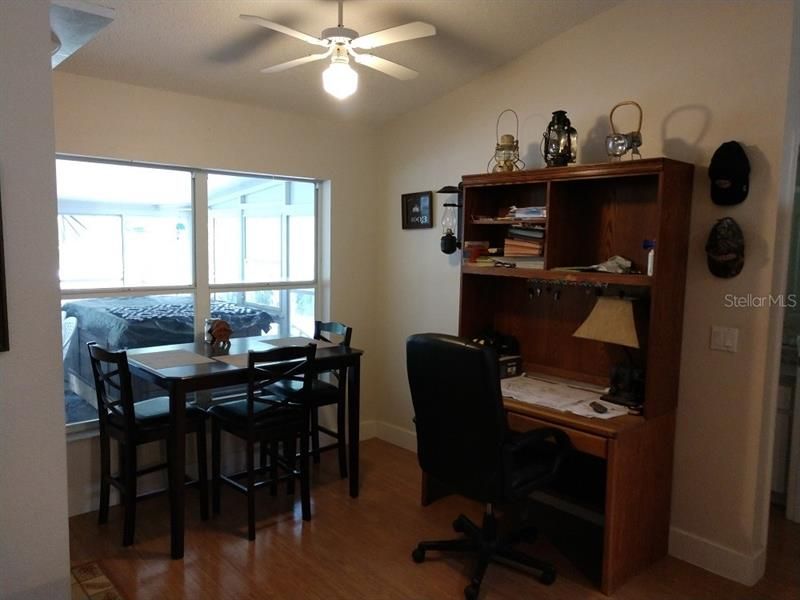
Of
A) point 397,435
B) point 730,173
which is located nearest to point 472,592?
point 397,435

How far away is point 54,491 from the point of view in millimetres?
1861

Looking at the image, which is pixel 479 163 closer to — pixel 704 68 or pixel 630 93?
pixel 630 93

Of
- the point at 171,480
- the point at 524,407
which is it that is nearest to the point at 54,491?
the point at 171,480

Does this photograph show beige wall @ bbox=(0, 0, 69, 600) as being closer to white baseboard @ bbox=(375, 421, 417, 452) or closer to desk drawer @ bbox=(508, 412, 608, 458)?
desk drawer @ bbox=(508, 412, 608, 458)

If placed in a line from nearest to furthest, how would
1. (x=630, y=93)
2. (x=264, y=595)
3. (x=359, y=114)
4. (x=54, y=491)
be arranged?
(x=54, y=491) < (x=264, y=595) < (x=630, y=93) < (x=359, y=114)

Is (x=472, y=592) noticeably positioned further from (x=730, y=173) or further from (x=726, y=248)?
(x=730, y=173)

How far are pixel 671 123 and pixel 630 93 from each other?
0.28 meters

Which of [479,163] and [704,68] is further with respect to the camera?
[479,163]

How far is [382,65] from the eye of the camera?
8.72ft

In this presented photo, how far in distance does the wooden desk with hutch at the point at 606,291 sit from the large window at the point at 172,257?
4.64ft

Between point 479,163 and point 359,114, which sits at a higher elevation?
point 359,114

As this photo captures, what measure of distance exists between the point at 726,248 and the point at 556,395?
101 cm

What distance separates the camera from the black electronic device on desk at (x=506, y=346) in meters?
3.35

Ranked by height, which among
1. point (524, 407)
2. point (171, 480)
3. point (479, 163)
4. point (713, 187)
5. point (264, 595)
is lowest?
point (264, 595)
